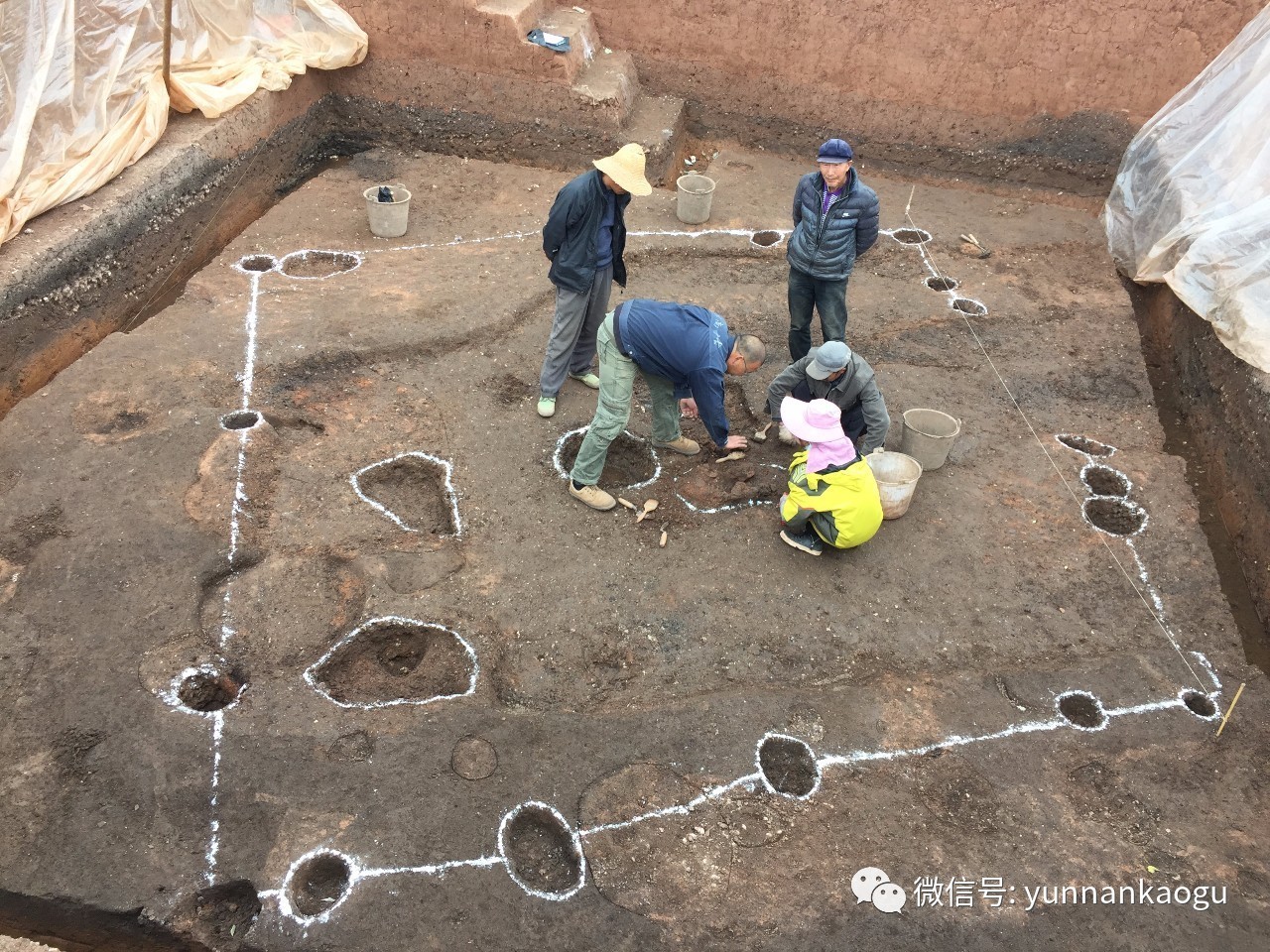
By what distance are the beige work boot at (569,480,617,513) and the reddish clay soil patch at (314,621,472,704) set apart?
1.27 meters

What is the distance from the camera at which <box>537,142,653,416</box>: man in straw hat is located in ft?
18.8

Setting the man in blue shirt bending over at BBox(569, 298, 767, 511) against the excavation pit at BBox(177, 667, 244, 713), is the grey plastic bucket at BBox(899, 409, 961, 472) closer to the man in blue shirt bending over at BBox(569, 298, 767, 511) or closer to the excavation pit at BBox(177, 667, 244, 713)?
the man in blue shirt bending over at BBox(569, 298, 767, 511)

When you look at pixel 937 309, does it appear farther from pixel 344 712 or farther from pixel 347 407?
pixel 344 712

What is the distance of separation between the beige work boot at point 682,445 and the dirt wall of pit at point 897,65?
16.5 ft

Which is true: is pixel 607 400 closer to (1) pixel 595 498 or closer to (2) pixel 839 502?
(1) pixel 595 498

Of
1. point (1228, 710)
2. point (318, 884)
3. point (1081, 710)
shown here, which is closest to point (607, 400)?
point (318, 884)

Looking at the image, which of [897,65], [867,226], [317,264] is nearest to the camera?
[867,226]

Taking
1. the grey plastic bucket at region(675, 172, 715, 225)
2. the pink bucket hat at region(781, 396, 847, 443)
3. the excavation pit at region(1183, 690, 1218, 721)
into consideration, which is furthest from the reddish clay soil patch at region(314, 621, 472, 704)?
the grey plastic bucket at region(675, 172, 715, 225)

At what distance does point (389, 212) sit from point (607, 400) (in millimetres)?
3727

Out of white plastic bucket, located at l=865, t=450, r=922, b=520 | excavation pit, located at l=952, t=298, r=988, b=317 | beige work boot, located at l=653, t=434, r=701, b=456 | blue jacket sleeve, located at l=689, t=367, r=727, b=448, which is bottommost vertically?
beige work boot, located at l=653, t=434, r=701, b=456

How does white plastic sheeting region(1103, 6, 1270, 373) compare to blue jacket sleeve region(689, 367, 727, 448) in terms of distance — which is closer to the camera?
blue jacket sleeve region(689, 367, 727, 448)

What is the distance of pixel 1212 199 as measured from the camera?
7.66 m

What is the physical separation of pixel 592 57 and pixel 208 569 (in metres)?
7.19

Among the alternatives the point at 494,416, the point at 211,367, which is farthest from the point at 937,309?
the point at 211,367
